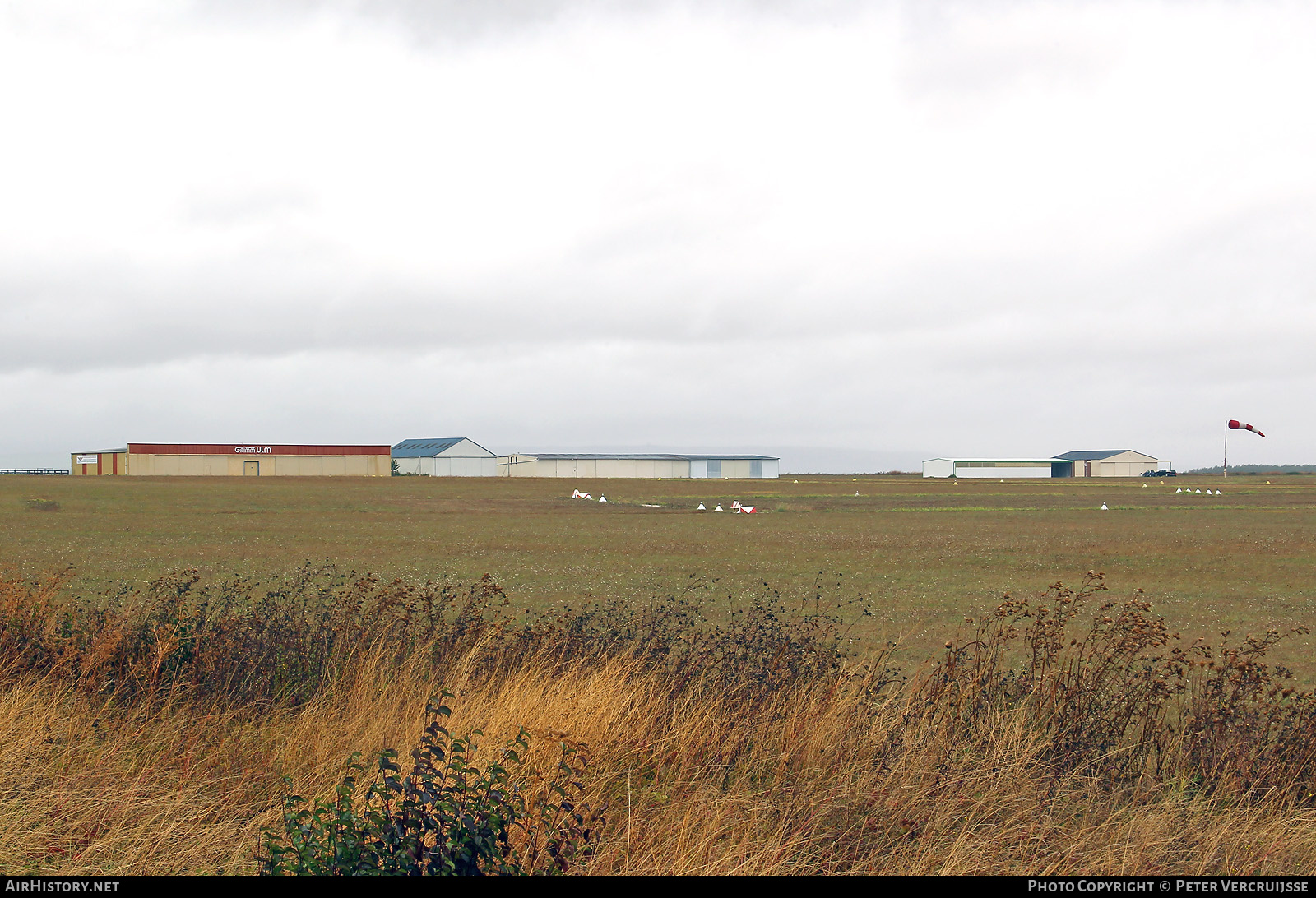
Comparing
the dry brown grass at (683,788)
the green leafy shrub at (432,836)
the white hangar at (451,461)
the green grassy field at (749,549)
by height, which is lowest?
the green grassy field at (749,549)

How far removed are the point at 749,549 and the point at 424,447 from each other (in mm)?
A: 116572

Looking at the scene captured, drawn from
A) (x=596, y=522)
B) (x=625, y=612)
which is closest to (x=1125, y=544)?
(x=596, y=522)

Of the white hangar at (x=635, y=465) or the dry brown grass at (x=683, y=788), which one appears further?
the white hangar at (x=635, y=465)

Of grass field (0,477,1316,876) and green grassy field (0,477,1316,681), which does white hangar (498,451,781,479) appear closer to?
green grassy field (0,477,1316,681)

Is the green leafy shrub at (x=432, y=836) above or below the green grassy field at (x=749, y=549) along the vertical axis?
above

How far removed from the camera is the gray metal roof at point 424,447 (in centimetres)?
13438

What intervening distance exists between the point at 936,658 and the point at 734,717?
20.3 feet

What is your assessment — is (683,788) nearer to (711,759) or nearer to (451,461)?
(711,759)

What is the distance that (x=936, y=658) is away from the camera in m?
11.9

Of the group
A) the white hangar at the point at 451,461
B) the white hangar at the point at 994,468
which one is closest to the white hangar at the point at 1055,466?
the white hangar at the point at 994,468

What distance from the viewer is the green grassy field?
60.2 feet

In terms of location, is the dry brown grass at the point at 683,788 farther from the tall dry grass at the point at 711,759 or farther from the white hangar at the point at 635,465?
the white hangar at the point at 635,465

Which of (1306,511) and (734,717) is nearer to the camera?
(734,717)
